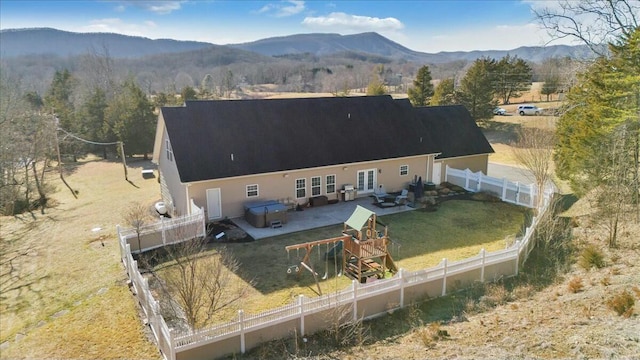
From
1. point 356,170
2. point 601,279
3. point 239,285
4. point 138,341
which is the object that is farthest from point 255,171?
point 601,279

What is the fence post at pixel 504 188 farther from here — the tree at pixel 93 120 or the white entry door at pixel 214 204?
the tree at pixel 93 120

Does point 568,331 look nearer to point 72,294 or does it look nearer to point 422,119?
point 72,294

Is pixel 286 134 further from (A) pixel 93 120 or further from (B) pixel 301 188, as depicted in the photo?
(A) pixel 93 120

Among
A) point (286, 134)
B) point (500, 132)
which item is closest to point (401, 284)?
point (286, 134)

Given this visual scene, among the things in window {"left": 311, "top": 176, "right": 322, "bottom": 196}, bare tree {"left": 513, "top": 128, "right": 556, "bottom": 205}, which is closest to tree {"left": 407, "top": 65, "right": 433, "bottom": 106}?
bare tree {"left": 513, "top": 128, "right": 556, "bottom": 205}

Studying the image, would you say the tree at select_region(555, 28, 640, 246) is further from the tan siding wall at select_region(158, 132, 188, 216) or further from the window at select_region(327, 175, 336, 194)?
the tan siding wall at select_region(158, 132, 188, 216)
